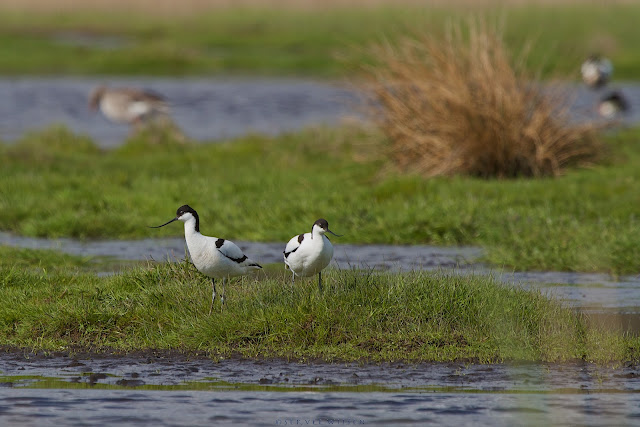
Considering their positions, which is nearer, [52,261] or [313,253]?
[313,253]

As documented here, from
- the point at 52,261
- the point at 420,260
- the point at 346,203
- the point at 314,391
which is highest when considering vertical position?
the point at 346,203

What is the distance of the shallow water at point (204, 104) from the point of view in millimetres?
30375

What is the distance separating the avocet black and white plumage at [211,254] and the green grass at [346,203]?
14.1 feet

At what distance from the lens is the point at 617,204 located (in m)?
14.8

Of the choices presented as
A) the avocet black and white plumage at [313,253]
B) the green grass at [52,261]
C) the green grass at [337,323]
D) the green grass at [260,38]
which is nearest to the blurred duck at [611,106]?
the green grass at [260,38]

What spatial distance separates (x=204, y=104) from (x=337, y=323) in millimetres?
29744

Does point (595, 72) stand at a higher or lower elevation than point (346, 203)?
higher

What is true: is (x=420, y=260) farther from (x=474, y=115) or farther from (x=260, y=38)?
(x=260, y=38)

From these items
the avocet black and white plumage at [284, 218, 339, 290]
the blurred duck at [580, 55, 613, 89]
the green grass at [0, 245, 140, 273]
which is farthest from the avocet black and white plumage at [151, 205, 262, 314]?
the blurred duck at [580, 55, 613, 89]

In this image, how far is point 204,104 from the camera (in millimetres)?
37781

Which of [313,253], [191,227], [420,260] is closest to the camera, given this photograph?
[313,253]

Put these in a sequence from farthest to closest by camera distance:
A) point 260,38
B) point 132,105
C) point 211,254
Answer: point 260,38
point 132,105
point 211,254

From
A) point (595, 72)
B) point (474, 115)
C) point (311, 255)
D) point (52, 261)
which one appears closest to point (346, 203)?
point (474, 115)

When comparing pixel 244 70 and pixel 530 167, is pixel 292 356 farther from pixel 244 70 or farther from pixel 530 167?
pixel 244 70
